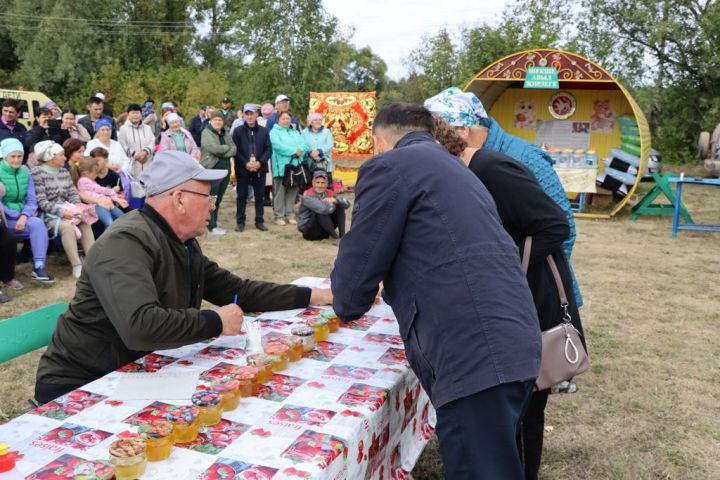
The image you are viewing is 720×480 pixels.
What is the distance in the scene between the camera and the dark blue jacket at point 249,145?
9.27 metres

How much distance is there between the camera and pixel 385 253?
183 centimetres

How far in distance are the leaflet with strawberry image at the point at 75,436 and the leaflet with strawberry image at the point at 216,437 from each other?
0.22 m

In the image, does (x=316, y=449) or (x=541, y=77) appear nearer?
(x=316, y=449)

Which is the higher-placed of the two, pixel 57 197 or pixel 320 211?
pixel 57 197

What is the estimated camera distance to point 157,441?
1.59 metres

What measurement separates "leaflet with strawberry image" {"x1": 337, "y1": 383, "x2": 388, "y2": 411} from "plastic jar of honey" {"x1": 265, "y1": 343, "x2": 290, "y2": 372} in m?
0.27

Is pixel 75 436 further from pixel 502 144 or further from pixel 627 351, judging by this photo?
pixel 627 351

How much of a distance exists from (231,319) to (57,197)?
5100 millimetres

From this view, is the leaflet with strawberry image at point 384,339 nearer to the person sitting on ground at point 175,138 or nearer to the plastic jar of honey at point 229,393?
the plastic jar of honey at point 229,393

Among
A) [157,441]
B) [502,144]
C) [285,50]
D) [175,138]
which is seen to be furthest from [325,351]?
[285,50]

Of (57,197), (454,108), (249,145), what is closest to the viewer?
(454,108)

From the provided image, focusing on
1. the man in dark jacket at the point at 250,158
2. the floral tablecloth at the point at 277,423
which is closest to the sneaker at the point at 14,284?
the man in dark jacket at the point at 250,158

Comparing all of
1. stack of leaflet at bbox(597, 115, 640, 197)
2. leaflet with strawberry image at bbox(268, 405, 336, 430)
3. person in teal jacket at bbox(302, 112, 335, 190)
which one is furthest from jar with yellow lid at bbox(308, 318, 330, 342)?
stack of leaflet at bbox(597, 115, 640, 197)

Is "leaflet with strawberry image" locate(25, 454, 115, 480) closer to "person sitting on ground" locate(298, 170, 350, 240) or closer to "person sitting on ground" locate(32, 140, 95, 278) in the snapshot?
"person sitting on ground" locate(32, 140, 95, 278)
